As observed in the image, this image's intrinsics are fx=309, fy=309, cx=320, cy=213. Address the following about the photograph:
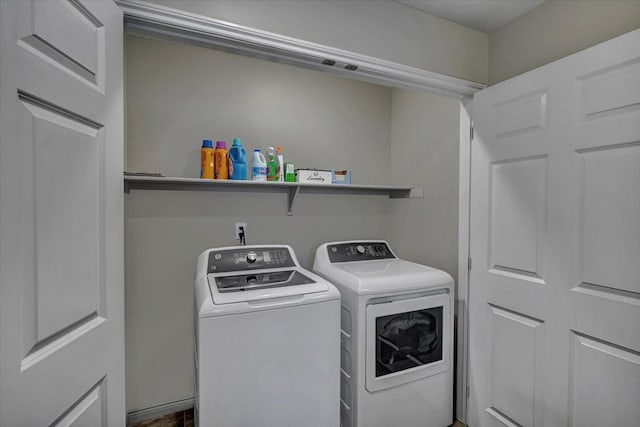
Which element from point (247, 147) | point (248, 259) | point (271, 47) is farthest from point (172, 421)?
point (271, 47)

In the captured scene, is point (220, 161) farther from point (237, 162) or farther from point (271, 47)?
point (271, 47)

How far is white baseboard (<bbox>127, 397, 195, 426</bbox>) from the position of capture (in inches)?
77.5

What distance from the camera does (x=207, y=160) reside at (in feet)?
6.59

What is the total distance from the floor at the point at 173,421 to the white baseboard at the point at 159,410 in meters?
0.02

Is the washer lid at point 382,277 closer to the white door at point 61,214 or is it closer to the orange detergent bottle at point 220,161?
the orange detergent bottle at point 220,161

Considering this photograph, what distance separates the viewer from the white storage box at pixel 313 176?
2250mm

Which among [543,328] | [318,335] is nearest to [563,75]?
[543,328]

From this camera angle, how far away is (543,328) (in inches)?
57.4

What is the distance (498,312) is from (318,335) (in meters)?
1.00

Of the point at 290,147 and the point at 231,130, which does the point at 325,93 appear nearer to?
the point at 290,147

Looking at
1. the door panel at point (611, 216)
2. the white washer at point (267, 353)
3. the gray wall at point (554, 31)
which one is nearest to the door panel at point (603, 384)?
the door panel at point (611, 216)

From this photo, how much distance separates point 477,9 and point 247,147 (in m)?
1.65

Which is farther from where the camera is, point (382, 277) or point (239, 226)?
point (239, 226)

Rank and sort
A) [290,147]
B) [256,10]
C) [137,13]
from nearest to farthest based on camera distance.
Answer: [137,13], [256,10], [290,147]
